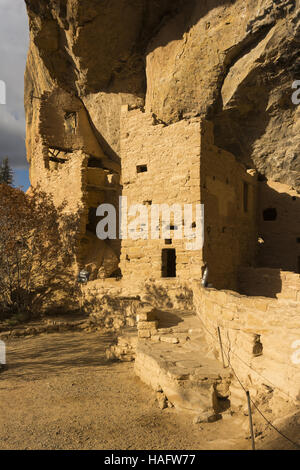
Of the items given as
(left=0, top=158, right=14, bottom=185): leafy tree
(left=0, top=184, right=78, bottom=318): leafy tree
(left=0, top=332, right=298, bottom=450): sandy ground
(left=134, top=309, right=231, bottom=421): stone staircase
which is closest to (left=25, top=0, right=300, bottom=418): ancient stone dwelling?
(left=134, top=309, right=231, bottom=421): stone staircase

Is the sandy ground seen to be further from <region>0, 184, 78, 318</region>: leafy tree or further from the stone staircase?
<region>0, 184, 78, 318</region>: leafy tree

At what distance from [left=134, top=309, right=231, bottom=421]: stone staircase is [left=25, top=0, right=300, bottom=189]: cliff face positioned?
687 centimetres

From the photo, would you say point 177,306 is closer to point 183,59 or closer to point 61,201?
point 61,201

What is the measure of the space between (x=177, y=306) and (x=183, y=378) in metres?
3.38

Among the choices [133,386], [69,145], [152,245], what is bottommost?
[133,386]

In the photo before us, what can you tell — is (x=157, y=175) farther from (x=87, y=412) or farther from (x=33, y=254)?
(x=87, y=412)

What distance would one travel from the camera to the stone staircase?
14.1 ft

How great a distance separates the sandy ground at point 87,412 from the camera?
3.65 metres

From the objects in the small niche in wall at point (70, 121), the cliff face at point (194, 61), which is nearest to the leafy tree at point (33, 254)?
the cliff face at point (194, 61)

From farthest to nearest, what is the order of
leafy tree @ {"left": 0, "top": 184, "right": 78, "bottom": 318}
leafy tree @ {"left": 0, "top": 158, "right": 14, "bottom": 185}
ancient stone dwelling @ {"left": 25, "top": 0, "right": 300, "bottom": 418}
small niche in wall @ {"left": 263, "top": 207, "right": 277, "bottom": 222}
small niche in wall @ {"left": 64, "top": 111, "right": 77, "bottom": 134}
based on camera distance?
leafy tree @ {"left": 0, "top": 158, "right": 14, "bottom": 185}
small niche in wall @ {"left": 64, "top": 111, "right": 77, "bottom": 134}
small niche in wall @ {"left": 263, "top": 207, "right": 277, "bottom": 222}
leafy tree @ {"left": 0, "top": 184, "right": 78, "bottom": 318}
ancient stone dwelling @ {"left": 25, "top": 0, "right": 300, "bottom": 418}

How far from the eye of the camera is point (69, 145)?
15.1 meters

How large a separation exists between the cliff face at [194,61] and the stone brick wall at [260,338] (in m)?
7.21

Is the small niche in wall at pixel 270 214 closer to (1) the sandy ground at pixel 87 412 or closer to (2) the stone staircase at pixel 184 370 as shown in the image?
(2) the stone staircase at pixel 184 370

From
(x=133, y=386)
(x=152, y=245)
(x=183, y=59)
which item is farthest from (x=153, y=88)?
(x=133, y=386)
